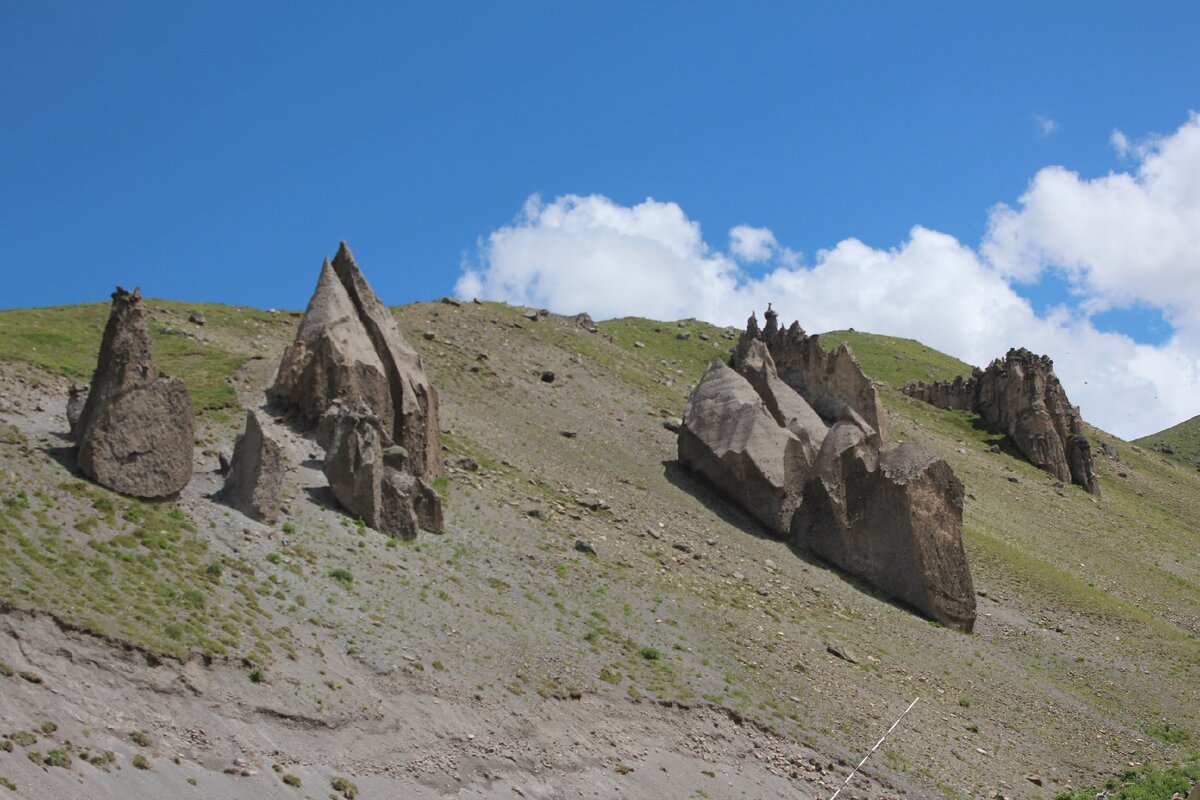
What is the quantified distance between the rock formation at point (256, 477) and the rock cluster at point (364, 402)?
3.47 meters

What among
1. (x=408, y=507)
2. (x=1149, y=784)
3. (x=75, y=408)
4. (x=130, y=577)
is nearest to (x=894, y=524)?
(x=1149, y=784)

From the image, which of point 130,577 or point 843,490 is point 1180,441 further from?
point 130,577

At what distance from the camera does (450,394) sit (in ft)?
191

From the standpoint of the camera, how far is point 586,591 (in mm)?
39656

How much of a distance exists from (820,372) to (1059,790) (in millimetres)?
40921

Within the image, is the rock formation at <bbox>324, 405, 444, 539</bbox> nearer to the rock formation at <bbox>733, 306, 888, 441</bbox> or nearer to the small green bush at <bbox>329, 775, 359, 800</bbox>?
the small green bush at <bbox>329, 775, 359, 800</bbox>

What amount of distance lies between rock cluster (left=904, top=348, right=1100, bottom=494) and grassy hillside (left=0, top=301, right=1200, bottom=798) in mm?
22733

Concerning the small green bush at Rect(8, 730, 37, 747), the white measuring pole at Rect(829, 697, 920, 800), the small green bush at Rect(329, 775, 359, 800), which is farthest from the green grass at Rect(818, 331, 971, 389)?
the small green bush at Rect(8, 730, 37, 747)

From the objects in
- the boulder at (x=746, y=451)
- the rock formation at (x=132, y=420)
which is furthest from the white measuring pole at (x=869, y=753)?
the rock formation at (x=132, y=420)

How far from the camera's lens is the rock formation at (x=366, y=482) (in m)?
38.3

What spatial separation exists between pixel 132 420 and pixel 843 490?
3319cm

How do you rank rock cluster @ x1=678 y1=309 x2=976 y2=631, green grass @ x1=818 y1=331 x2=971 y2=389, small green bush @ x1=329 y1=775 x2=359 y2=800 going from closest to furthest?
small green bush @ x1=329 y1=775 x2=359 y2=800
rock cluster @ x1=678 y1=309 x2=976 y2=631
green grass @ x1=818 y1=331 x2=971 y2=389

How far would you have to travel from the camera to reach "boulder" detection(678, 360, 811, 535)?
53875 mm

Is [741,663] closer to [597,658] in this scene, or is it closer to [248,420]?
[597,658]
